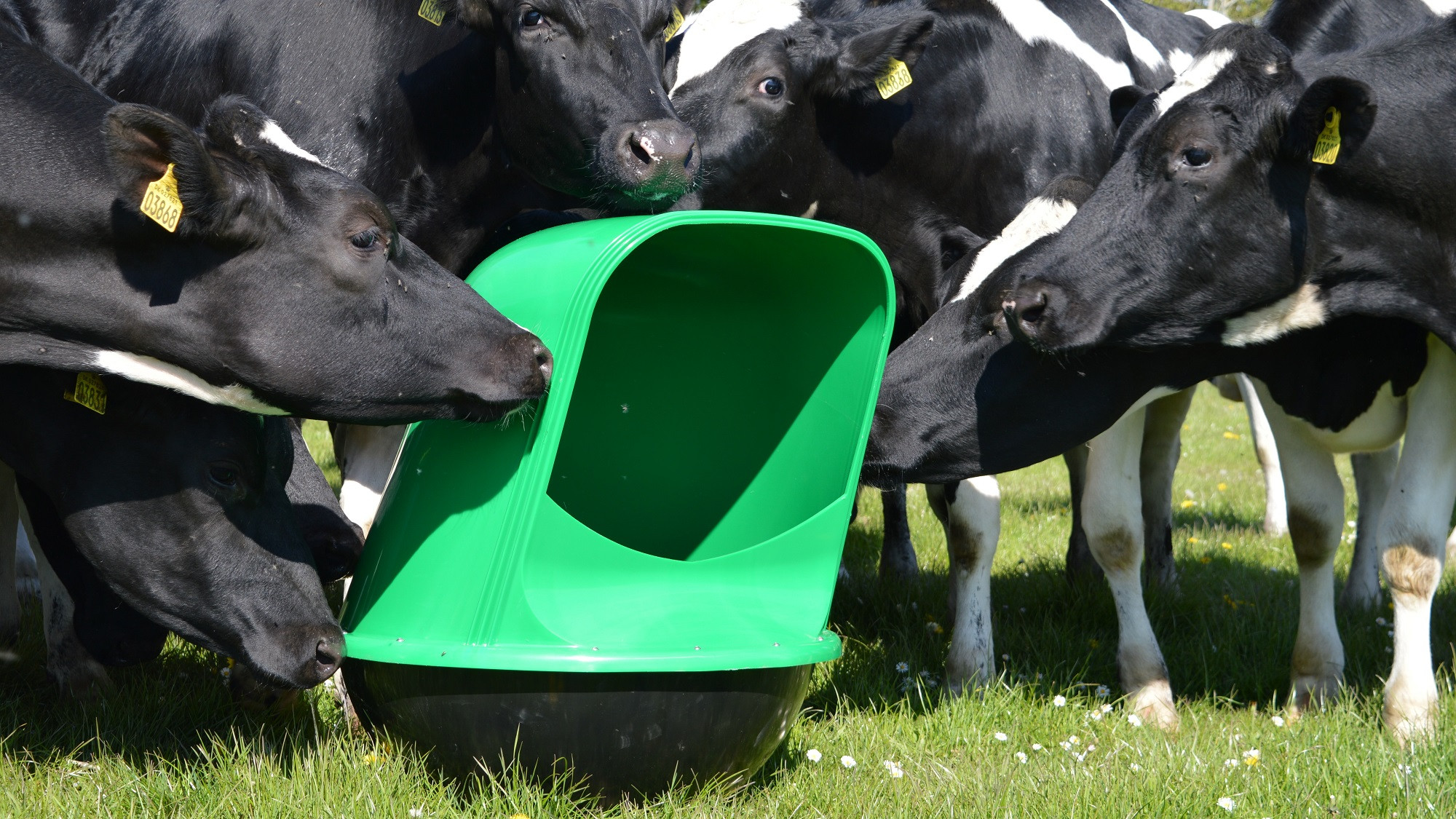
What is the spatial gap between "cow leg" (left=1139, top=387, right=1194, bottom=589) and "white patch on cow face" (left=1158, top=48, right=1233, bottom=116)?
87.2 inches

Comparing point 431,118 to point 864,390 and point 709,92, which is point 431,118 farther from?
point 864,390

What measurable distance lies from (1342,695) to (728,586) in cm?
214

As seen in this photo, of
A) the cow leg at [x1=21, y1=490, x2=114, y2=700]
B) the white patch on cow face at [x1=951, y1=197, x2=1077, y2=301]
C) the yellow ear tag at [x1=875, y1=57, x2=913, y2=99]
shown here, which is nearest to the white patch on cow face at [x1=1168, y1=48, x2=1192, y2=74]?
the yellow ear tag at [x1=875, y1=57, x2=913, y2=99]

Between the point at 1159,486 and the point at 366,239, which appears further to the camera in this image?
the point at 1159,486

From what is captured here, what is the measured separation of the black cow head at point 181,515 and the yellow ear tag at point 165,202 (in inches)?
21.1

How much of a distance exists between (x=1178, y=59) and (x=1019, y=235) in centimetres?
224

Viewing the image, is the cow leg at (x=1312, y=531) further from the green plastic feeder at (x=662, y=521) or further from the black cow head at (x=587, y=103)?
the black cow head at (x=587, y=103)

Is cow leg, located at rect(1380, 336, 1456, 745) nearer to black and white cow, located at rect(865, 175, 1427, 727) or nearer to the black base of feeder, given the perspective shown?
black and white cow, located at rect(865, 175, 1427, 727)

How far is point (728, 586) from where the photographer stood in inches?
123

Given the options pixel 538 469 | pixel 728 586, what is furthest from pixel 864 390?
pixel 538 469

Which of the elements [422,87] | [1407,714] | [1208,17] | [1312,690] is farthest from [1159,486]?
[422,87]

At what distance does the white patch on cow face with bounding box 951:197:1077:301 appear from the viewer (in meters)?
4.05

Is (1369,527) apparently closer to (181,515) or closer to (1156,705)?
(1156,705)

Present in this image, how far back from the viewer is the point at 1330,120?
3322 mm
